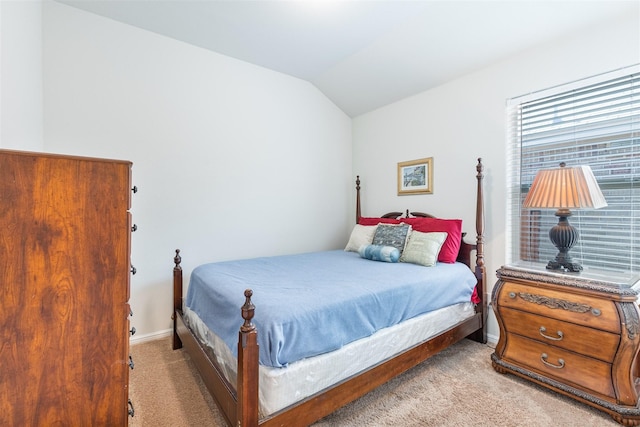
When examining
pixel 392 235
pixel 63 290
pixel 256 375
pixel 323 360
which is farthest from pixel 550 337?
pixel 63 290

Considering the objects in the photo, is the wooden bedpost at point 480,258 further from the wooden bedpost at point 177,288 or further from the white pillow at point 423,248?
the wooden bedpost at point 177,288

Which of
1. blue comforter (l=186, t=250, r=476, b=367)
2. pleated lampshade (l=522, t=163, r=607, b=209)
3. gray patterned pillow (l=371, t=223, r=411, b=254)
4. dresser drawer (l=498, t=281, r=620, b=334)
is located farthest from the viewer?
gray patterned pillow (l=371, t=223, r=411, b=254)

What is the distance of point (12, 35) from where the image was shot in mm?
1657

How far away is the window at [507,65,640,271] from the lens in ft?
6.71

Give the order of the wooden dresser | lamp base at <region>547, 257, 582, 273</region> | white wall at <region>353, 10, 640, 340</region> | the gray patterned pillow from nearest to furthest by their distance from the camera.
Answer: the wooden dresser, lamp base at <region>547, 257, 582, 273</region>, white wall at <region>353, 10, 640, 340</region>, the gray patterned pillow

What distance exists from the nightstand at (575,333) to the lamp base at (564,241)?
7 cm

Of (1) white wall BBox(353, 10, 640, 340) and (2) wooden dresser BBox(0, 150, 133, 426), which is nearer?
(2) wooden dresser BBox(0, 150, 133, 426)

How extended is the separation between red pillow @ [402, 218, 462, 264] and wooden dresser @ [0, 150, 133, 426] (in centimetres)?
243

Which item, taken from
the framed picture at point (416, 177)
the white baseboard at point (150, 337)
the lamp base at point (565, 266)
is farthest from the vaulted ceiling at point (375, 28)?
the white baseboard at point (150, 337)

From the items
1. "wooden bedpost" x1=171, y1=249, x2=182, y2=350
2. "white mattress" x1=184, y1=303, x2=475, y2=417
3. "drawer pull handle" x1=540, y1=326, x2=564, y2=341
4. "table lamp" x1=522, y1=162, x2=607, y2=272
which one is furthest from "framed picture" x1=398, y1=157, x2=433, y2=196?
"wooden bedpost" x1=171, y1=249, x2=182, y2=350

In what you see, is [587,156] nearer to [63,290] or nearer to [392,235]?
[392,235]

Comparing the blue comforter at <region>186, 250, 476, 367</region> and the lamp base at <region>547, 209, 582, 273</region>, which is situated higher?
the lamp base at <region>547, 209, 582, 273</region>

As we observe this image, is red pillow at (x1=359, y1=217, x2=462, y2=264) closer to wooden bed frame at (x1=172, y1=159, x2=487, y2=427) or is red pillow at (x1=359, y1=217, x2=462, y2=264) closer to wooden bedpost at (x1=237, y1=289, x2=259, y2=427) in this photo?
wooden bed frame at (x1=172, y1=159, x2=487, y2=427)

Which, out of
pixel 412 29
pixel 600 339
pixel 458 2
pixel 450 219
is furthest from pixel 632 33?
pixel 600 339
